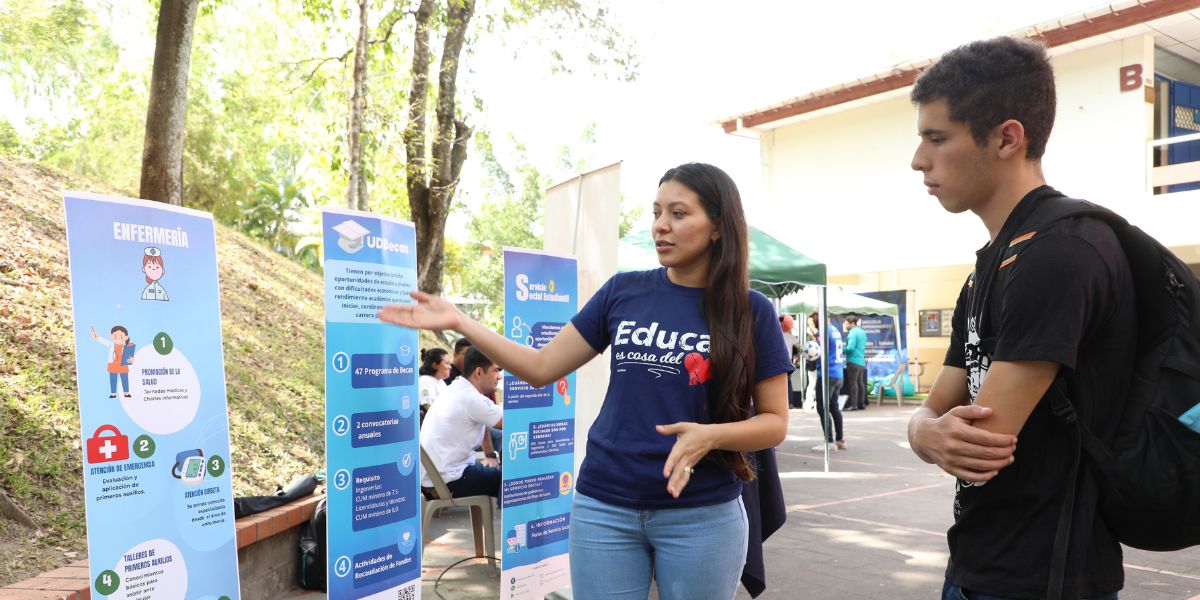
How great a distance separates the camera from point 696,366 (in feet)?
7.88

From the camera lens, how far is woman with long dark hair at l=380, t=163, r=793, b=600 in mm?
2354

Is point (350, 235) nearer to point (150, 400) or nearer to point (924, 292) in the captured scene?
point (150, 400)

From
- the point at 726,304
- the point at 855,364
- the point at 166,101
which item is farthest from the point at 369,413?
the point at 855,364

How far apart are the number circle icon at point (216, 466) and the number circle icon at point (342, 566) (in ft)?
2.36

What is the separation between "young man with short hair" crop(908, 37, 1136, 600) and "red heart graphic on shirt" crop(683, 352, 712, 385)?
857 mm

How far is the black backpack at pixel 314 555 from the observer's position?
5.36m

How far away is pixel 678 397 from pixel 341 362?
1878 millimetres

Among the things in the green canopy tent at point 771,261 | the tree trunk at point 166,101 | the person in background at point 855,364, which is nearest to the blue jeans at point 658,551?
the tree trunk at point 166,101

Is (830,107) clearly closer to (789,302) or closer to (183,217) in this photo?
(789,302)

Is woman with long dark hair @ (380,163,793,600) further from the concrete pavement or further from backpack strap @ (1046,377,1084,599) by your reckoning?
the concrete pavement

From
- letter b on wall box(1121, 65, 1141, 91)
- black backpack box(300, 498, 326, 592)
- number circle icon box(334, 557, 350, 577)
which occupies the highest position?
letter b on wall box(1121, 65, 1141, 91)

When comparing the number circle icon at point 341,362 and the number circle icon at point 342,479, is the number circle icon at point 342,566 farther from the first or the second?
the number circle icon at point 341,362

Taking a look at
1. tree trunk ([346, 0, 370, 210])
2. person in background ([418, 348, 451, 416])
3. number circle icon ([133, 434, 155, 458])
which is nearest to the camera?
number circle icon ([133, 434, 155, 458])

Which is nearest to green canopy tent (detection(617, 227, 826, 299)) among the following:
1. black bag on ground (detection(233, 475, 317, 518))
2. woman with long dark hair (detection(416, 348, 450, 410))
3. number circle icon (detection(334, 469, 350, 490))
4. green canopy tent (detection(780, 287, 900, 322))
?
woman with long dark hair (detection(416, 348, 450, 410))
